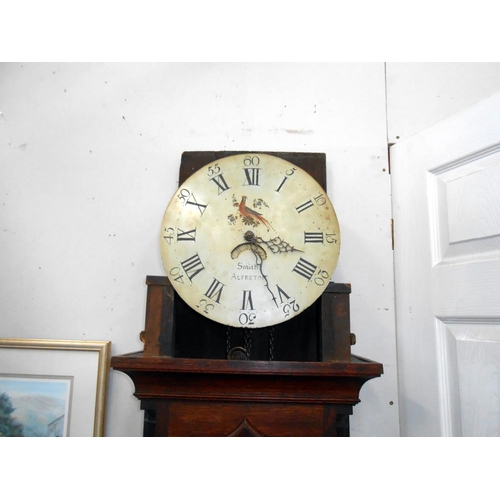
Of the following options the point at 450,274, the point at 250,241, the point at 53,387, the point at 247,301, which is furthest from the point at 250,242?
the point at 53,387

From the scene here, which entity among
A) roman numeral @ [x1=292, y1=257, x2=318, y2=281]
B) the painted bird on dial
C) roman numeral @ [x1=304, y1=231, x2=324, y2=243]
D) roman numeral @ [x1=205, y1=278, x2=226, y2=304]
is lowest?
roman numeral @ [x1=205, y1=278, x2=226, y2=304]

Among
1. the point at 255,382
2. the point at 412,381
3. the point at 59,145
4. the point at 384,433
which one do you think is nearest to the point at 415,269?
the point at 412,381

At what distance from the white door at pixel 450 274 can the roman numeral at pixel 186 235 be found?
56cm

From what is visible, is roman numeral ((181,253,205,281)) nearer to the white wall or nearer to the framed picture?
the white wall

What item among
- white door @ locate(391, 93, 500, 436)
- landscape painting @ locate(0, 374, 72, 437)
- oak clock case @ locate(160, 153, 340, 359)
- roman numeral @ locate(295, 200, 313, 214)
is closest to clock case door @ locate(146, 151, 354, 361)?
oak clock case @ locate(160, 153, 340, 359)

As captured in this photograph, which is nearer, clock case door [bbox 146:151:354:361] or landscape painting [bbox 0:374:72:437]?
clock case door [bbox 146:151:354:361]

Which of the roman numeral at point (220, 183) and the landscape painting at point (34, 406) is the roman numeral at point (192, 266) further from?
the landscape painting at point (34, 406)

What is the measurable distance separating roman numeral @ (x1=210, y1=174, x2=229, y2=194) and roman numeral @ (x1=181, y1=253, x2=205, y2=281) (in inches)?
6.3

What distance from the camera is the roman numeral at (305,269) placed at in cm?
89

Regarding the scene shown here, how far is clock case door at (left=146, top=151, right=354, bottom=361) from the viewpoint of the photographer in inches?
33.6

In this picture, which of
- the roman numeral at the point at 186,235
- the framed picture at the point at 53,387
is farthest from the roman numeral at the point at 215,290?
the framed picture at the point at 53,387

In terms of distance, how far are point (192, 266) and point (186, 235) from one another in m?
0.07

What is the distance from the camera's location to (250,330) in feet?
3.36

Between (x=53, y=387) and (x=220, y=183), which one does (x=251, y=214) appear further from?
(x=53, y=387)
